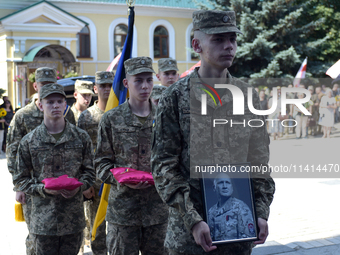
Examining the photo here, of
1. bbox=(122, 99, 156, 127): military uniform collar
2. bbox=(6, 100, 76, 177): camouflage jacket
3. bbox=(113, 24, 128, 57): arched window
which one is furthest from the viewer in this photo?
bbox=(113, 24, 128, 57): arched window

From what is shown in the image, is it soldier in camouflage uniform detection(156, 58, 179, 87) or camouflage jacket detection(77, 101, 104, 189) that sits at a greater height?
soldier in camouflage uniform detection(156, 58, 179, 87)

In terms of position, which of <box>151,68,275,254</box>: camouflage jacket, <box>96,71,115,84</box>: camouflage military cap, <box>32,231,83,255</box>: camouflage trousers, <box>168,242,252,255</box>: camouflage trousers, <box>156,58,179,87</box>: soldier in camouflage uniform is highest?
<box>156,58,179,87</box>: soldier in camouflage uniform

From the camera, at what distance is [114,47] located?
27.9 metres

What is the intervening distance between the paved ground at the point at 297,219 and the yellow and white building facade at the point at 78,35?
509 inches

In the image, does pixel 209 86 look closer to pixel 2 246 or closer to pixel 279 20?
pixel 2 246

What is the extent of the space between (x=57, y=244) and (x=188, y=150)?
7.06ft

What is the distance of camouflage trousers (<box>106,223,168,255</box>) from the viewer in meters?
3.78

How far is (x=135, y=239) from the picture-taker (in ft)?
12.5

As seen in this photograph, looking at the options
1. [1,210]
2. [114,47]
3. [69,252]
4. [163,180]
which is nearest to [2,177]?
[1,210]

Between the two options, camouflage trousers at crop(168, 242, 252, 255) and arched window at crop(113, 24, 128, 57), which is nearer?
camouflage trousers at crop(168, 242, 252, 255)

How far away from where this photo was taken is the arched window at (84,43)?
2698 cm

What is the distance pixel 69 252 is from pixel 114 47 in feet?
80.9

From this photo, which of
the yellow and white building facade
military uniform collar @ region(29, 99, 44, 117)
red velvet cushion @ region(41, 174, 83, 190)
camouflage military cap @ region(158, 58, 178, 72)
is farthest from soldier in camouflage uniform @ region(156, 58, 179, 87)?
the yellow and white building facade

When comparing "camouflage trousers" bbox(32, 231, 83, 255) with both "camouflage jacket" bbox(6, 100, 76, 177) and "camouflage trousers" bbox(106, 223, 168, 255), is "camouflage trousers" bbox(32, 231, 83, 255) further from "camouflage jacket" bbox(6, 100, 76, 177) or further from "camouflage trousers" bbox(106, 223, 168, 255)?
"camouflage jacket" bbox(6, 100, 76, 177)
